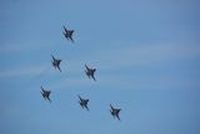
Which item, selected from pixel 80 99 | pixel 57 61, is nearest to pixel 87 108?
pixel 80 99

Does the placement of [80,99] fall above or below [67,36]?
below

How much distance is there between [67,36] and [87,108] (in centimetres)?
1845

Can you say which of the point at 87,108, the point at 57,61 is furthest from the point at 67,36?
the point at 87,108

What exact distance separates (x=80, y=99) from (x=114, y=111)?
902 centimetres

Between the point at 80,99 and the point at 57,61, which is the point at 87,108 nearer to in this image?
the point at 80,99

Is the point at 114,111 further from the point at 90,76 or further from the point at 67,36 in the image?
the point at 67,36

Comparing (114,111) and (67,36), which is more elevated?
(67,36)

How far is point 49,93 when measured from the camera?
15562cm

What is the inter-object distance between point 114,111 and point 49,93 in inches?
679

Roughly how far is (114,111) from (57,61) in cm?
1902

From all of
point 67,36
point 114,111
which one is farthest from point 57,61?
point 114,111

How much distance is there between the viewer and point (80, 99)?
15275 centimetres

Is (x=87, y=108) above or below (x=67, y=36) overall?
below

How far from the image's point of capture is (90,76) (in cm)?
15150
